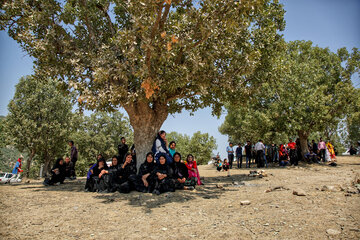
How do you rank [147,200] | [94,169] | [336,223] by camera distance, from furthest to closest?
[94,169] → [147,200] → [336,223]

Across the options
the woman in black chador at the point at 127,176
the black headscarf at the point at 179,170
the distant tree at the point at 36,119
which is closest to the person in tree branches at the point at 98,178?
the woman in black chador at the point at 127,176

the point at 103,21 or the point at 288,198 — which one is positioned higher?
the point at 103,21

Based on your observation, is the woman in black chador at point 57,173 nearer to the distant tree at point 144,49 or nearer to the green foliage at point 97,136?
the distant tree at point 144,49

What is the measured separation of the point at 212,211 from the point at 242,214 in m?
0.73

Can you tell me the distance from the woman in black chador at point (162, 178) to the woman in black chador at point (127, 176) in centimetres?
87

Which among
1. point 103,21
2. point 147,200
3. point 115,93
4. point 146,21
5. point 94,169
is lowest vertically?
point 147,200

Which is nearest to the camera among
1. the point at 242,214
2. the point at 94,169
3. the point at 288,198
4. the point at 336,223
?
the point at 336,223

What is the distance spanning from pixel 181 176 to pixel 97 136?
31872 mm

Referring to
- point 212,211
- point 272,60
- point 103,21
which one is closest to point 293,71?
point 272,60

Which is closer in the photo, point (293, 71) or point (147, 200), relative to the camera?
point (147, 200)

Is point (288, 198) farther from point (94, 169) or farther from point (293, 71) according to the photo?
point (293, 71)

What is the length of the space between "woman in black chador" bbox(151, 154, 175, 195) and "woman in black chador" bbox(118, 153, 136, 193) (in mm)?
869

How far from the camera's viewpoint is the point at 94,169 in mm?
8680

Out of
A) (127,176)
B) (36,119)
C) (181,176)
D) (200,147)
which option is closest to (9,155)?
(36,119)
